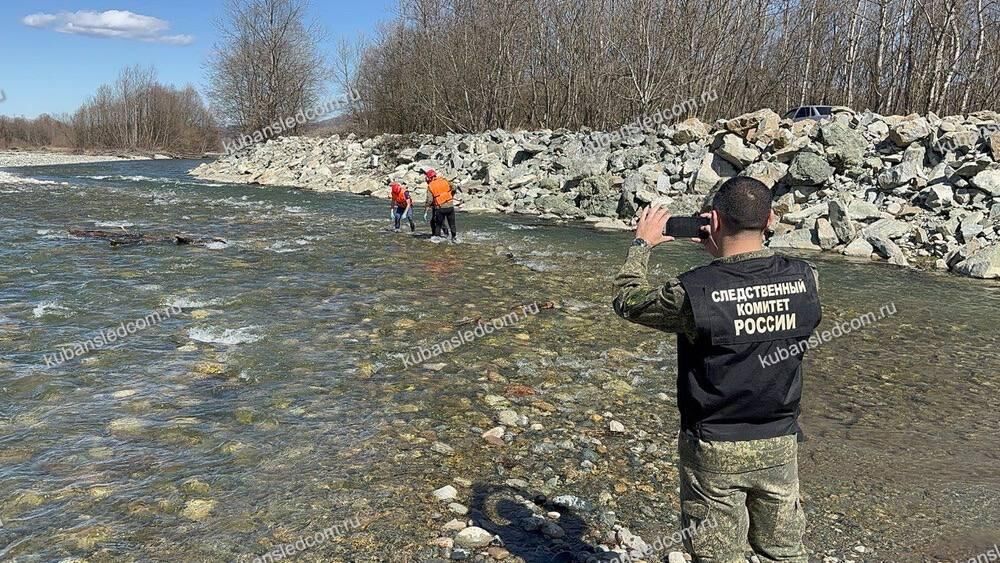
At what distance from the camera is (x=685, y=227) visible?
3.09 metres

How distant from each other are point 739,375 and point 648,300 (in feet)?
1.60

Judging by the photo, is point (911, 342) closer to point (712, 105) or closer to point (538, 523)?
point (538, 523)

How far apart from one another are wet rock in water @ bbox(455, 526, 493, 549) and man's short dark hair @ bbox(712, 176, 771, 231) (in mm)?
2434

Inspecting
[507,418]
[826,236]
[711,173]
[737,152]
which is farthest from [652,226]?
[737,152]

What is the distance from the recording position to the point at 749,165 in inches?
805

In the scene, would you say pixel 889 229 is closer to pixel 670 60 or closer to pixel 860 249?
pixel 860 249

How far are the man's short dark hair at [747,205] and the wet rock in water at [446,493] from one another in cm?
276

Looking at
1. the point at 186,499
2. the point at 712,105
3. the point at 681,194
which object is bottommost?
the point at 186,499

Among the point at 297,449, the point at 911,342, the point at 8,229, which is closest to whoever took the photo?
the point at 297,449

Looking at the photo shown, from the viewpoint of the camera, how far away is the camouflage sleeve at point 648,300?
285cm

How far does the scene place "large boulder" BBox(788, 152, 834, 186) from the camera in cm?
1881

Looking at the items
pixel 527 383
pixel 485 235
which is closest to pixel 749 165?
pixel 485 235

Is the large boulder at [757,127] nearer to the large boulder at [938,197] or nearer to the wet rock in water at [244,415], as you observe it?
the large boulder at [938,197]

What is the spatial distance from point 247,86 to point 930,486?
191 ft
